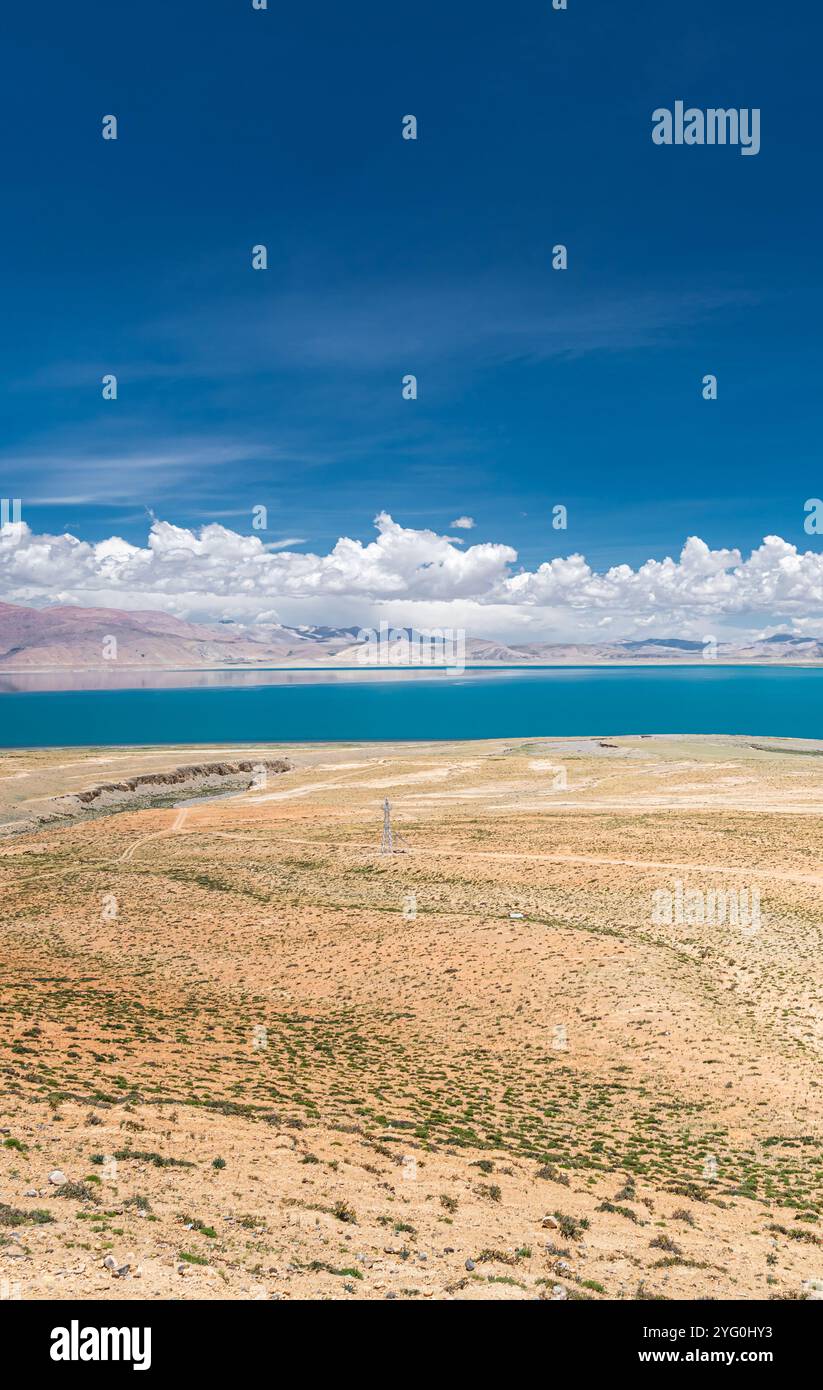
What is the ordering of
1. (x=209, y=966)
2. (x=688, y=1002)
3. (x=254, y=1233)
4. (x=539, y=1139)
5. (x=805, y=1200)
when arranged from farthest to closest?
(x=209, y=966) < (x=688, y=1002) < (x=539, y=1139) < (x=805, y=1200) < (x=254, y=1233)

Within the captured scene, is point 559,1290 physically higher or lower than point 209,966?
higher
